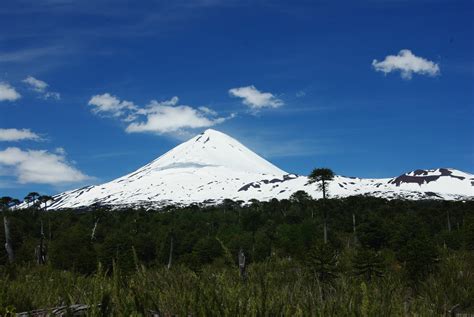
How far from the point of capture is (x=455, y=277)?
12.0 meters

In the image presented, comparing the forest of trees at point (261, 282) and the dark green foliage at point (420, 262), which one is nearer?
the forest of trees at point (261, 282)

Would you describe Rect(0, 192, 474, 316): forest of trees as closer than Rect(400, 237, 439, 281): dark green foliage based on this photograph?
Yes

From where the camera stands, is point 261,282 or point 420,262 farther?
point 420,262

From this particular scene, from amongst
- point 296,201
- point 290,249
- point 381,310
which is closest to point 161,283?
point 381,310

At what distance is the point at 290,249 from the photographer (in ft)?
196

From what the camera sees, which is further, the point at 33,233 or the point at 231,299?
the point at 33,233

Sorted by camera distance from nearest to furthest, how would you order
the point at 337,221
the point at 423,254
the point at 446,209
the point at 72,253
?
the point at 423,254 < the point at 72,253 < the point at 337,221 < the point at 446,209

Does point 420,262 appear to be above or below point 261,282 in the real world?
below

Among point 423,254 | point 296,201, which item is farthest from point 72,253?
point 296,201

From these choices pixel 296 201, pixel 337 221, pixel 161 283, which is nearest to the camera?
pixel 161 283

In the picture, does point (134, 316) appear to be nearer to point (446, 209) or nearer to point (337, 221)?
point (337, 221)

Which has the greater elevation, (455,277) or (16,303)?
(16,303)

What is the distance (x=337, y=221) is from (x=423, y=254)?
69371 mm

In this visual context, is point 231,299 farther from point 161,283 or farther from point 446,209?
point 446,209
